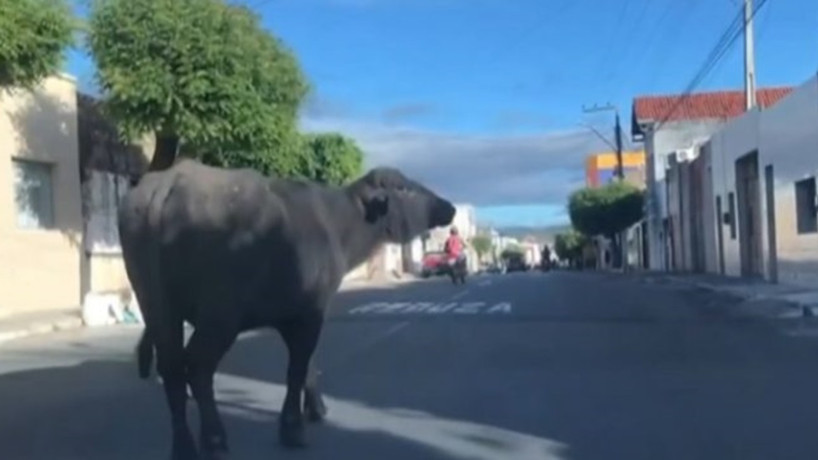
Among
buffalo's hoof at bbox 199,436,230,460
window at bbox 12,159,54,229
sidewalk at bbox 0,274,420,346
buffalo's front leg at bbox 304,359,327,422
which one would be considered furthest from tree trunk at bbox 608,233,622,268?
buffalo's hoof at bbox 199,436,230,460

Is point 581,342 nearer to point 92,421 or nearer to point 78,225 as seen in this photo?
point 92,421

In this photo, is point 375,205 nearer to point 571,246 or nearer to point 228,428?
point 228,428

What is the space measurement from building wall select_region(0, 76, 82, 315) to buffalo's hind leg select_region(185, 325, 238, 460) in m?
Result: 20.3

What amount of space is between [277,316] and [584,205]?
7476cm

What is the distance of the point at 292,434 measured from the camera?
8688 mm

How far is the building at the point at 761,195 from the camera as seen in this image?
33.6 metres

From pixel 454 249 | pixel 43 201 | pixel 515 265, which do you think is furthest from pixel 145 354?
pixel 515 265

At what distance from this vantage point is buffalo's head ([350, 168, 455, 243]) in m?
8.98

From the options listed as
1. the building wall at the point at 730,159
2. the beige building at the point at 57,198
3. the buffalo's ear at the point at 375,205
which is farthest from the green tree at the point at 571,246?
the buffalo's ear at the point at 375,205

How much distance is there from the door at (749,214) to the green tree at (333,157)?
41.6 feet

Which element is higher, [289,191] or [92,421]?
[289,191]

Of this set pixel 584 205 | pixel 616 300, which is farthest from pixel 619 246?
pixel 616 300

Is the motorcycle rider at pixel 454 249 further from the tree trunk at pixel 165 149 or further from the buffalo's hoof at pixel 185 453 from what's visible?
the buffalo's hoof at pixel 185 453

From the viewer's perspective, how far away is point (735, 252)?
146 feet
